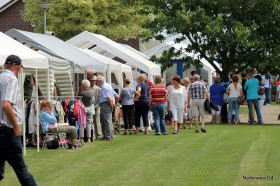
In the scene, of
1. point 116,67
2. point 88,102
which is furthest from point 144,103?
point 88,102

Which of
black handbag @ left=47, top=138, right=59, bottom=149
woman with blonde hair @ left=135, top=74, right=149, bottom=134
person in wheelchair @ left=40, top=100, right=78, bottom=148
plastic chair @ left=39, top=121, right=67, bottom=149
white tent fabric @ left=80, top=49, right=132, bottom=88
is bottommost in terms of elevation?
black handbag @ left=47, top=138, right=59, bottom=149

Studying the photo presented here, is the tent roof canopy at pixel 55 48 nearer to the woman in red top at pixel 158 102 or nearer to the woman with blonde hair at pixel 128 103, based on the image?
the woman with blonde hair at pixel 128 103

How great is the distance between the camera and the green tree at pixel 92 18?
190ft

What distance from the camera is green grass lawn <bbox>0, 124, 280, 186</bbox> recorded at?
1459 cm

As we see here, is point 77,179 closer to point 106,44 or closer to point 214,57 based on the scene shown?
point 106,44

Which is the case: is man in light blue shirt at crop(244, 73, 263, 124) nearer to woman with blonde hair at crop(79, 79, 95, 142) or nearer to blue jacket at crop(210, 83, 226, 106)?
blue jacket at crop(210, 83, 226, 106)

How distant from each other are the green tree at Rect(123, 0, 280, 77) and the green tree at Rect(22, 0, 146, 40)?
2166cm

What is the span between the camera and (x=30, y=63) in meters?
19.0

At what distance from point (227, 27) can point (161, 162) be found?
1814 cm

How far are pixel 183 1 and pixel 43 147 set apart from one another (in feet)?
50.3

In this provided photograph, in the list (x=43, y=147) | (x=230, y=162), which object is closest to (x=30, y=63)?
(x=43, y=147)

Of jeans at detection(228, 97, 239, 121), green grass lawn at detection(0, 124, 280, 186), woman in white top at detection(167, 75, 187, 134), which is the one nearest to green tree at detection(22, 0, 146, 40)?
jeans at detection(228, 97, 239, 121)

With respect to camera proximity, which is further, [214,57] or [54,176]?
[214,57]

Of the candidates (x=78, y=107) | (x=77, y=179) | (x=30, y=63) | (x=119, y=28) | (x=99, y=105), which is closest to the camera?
(x=77, y=179)
